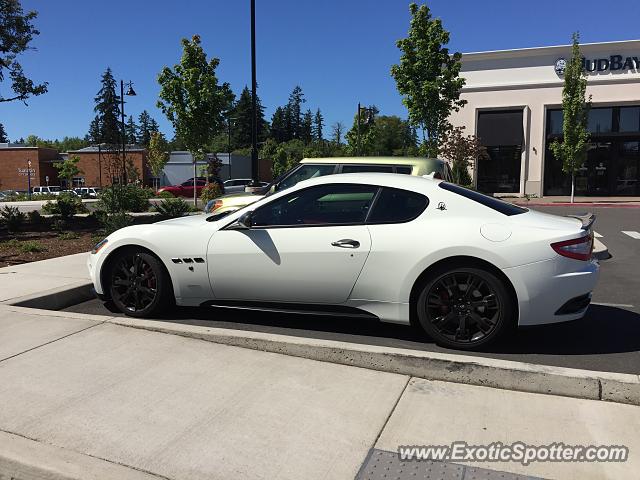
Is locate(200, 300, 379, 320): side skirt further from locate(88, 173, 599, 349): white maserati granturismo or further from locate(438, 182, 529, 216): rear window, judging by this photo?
locate(438, 182, 529, 216): rear window

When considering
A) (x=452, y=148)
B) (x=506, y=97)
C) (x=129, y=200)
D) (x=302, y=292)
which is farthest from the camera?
(x=506, y=97)

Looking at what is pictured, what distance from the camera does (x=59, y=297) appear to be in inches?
238


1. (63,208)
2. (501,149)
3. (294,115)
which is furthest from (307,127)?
(63,208)

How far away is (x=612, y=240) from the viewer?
11797 mm

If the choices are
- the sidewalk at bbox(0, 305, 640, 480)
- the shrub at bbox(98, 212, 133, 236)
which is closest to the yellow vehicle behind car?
the shrub at bbox(98, 212, 133, 236)

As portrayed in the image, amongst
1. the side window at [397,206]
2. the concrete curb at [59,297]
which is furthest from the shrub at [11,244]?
the side window at [397,206]

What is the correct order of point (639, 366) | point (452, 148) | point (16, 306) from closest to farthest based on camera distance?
point (639, 366) < point (16, 306) < point (452, 148)

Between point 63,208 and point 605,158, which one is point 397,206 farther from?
point 605,158

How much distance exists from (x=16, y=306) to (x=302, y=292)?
3.28m

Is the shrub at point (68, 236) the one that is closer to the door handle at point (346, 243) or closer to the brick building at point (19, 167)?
the door handle at point (346, 243)

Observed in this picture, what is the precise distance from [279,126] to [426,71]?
112722mm

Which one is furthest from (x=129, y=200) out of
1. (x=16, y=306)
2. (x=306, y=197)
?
(x=306, y=197)

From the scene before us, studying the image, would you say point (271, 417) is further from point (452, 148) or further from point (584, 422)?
point (452, 148)

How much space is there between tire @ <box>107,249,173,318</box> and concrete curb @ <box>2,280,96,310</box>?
3.65ft
